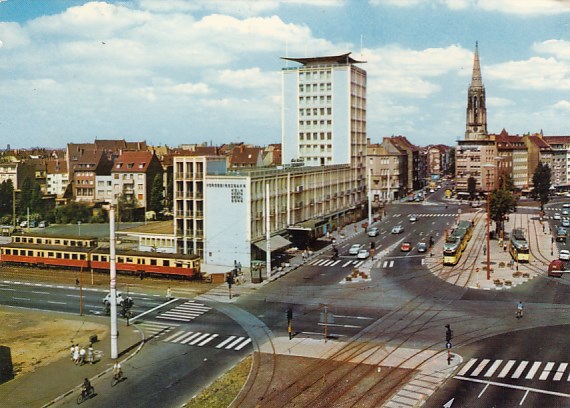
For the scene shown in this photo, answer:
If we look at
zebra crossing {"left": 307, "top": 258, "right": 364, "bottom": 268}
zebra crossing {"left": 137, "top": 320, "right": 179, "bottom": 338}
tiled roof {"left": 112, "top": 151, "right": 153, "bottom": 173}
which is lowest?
zebra crossing {"left": 137, "top": 320, "right": 179, "bottom": 338}

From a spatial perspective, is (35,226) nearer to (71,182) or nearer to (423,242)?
(71,182)

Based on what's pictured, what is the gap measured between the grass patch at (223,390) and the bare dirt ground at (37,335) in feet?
45.7

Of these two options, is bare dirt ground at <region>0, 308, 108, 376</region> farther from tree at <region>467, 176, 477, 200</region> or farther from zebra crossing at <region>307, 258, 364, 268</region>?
tree at <region>467, 176, 477, 200</region>

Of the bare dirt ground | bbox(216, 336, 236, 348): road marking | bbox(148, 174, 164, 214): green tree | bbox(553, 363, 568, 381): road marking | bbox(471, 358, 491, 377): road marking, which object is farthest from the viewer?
bbox(148, 174, 164, 214): green tree

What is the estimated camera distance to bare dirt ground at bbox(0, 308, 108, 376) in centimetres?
4672

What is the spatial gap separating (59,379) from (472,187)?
15492 centimetres

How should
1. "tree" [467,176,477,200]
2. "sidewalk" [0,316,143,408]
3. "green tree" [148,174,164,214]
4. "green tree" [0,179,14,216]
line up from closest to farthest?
"sidewalk" [0,316,143,408] → "green tree" [148,174,164,214] → "green tree" [0,179,14,216] → "tree" [467,176,477,200]

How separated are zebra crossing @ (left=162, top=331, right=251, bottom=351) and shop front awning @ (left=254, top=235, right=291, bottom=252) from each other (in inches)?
1118

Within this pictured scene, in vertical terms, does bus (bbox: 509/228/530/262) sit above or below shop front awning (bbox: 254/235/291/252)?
below

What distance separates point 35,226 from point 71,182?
25.5 metres

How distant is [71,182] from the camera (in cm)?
15600

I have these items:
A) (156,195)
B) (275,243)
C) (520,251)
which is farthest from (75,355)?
(156,195)

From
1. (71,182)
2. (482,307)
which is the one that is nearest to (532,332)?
(482,307)

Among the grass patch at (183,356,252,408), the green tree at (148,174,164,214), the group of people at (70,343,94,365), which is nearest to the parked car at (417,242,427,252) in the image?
the grass patch at (183,356,252,408)
